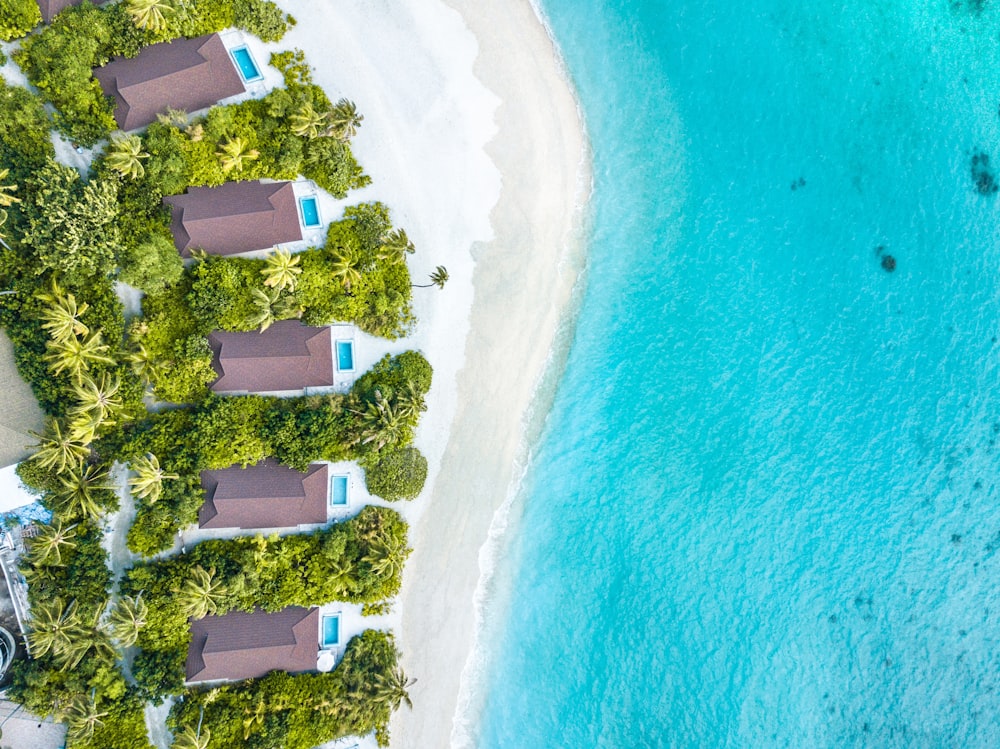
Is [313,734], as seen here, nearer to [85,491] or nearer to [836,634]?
[85,491]

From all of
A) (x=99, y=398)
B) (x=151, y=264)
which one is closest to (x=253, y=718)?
(x=99, y=398)

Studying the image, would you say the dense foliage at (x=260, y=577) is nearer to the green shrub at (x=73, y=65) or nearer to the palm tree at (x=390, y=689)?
the palm tree at (x=390, y=689)

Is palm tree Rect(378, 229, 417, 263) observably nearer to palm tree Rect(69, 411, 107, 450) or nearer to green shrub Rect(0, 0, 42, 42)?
palm tree Rect(69, 411, 107, 450)

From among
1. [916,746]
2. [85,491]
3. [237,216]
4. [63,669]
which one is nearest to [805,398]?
[916,746]

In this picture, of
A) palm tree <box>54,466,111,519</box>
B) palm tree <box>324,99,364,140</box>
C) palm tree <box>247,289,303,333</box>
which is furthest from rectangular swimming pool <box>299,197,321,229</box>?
palm tree <box>54,466,111,519</box>

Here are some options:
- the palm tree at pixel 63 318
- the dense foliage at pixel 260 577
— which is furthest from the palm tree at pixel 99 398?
the dense foliage at pixel 260 577

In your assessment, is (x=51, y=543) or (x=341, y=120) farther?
(x=341, y=120)

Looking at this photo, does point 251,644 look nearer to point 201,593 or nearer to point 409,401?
point 201,593
